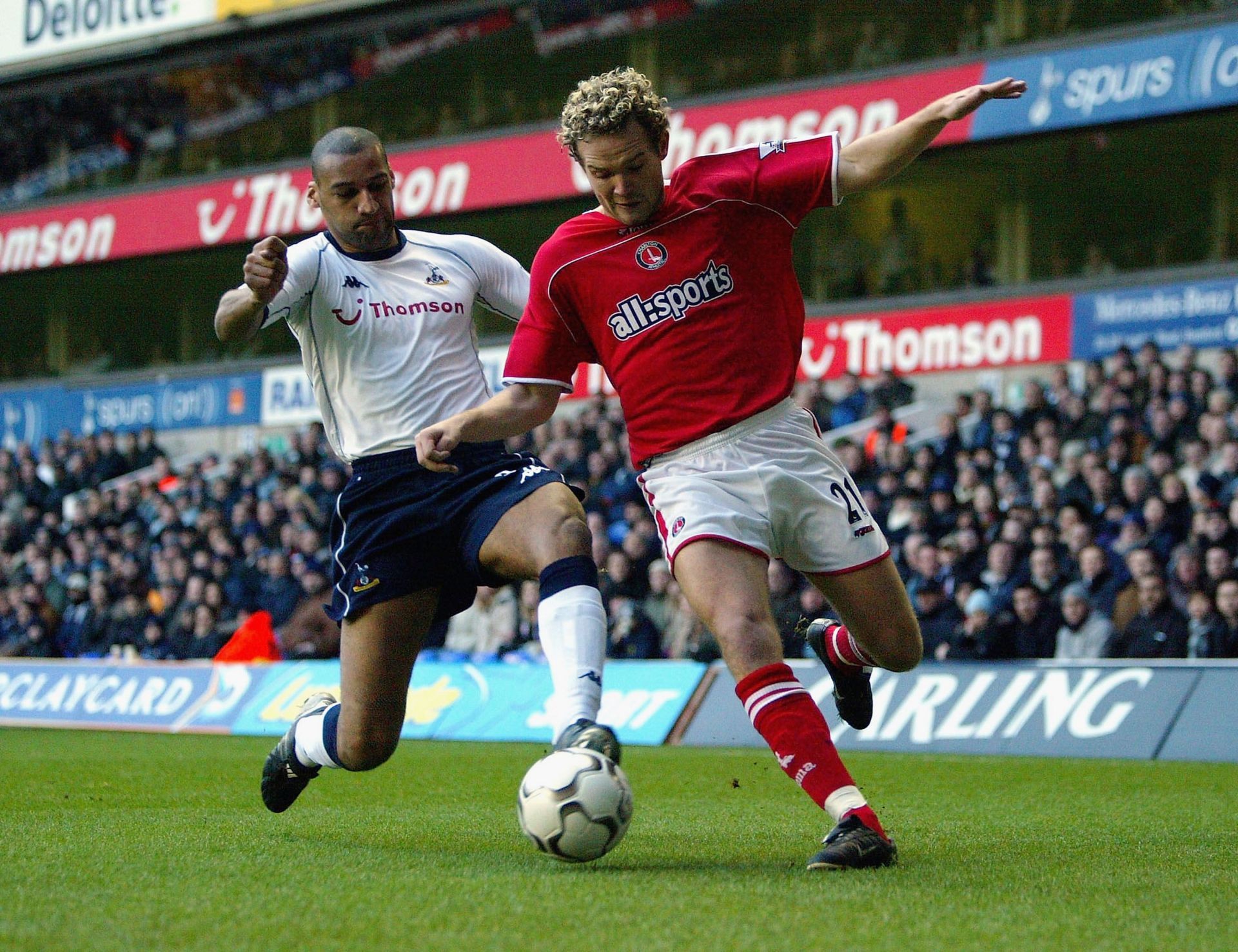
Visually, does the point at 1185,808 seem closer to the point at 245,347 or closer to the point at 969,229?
the point at 969,229

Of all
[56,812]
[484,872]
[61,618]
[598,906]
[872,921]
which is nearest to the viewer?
[872,921]

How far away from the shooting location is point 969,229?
75.2 ft

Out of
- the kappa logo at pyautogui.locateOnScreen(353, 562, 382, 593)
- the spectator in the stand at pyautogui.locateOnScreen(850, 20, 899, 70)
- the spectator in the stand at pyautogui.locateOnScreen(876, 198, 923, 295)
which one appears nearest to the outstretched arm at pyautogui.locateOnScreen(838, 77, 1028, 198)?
the kappa logo at pyautogui.locateOnScreen(353, 562, 382, 593)

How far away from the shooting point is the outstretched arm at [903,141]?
502 cm

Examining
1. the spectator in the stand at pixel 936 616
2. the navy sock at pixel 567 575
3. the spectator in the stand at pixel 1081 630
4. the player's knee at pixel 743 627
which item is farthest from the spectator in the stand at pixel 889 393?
the player's knee at pixel 743 627

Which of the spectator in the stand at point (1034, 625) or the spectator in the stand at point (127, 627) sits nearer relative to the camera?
the spectator in the stand at point (1034, 625)

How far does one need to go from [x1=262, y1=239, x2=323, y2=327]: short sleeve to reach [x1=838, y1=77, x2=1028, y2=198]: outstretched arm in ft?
6.39

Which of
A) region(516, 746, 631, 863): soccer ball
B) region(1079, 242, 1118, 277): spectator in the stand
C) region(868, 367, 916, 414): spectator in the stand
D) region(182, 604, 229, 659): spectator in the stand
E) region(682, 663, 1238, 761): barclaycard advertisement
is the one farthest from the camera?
region(1079, 242, 1118, 277): spectator in the stand

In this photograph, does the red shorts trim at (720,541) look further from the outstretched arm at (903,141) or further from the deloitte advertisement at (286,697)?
the deloitte advertisement at (286,697)

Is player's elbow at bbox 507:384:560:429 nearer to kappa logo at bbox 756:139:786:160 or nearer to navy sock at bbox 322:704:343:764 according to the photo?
kappa logo at bbox 756:139:786:160

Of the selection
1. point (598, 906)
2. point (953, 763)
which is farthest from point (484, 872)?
point (953, 763)

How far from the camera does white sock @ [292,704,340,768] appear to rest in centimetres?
614

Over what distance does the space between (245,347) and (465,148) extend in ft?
20.0

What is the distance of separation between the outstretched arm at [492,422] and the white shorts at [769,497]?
420mm
